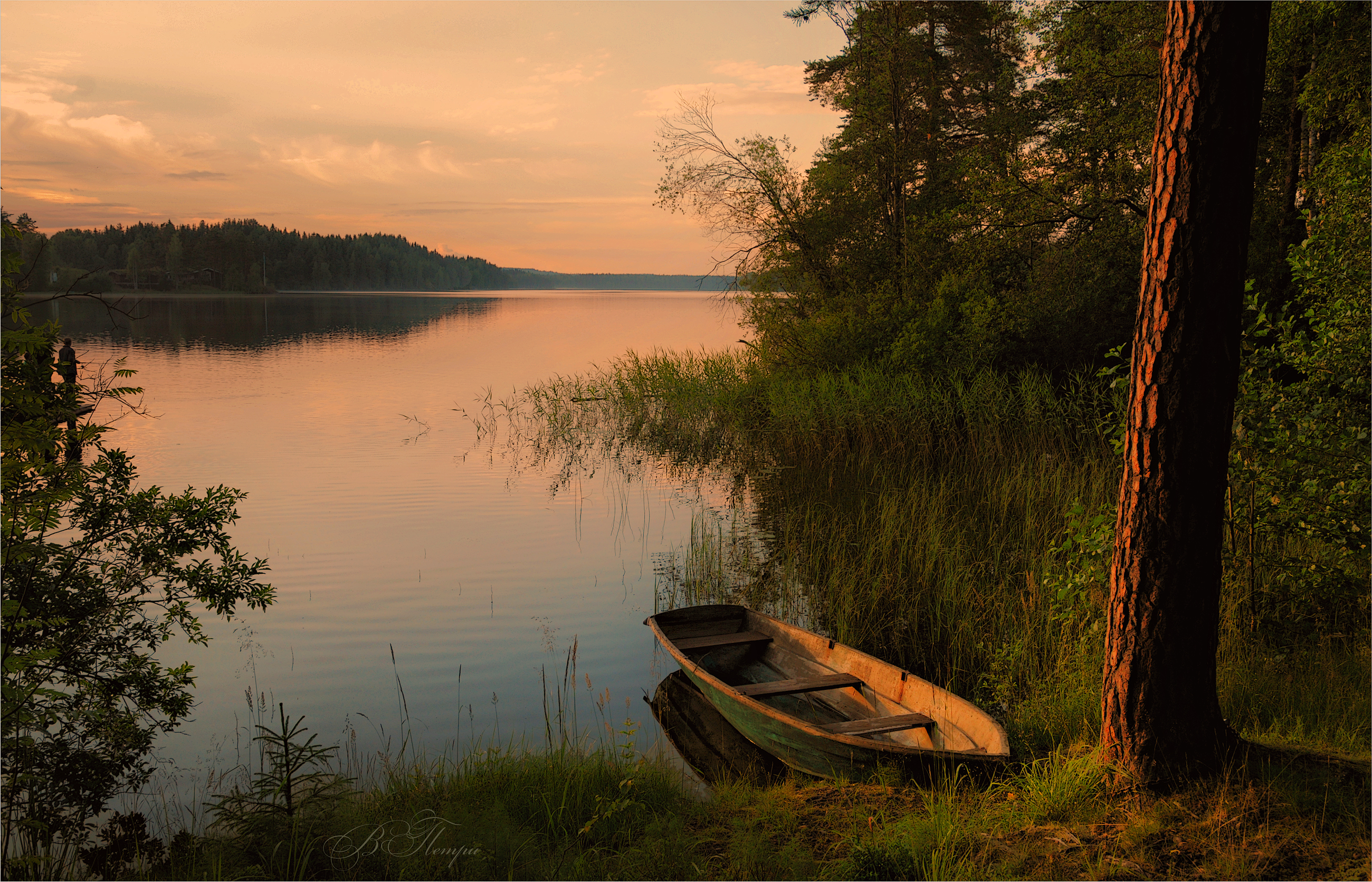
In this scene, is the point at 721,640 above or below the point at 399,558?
above

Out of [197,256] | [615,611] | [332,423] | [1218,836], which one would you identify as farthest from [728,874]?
[197,256]

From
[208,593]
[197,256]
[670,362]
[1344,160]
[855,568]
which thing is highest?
[197,256]

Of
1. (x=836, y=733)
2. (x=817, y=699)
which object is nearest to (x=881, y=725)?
(x=836, y=733)

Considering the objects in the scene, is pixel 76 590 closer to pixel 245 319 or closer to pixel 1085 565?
pixel 1085 565

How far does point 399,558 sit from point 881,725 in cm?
735

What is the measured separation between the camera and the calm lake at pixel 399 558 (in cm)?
707

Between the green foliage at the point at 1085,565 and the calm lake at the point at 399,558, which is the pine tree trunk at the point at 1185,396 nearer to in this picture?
the green foliage at the point at 1085,565

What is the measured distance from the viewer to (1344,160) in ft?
25.0

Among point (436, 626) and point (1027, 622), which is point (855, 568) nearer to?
point (1027, 622)

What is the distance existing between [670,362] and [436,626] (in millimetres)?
15380

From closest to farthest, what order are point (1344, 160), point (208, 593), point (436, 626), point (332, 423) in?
point (208, 593), point (1344, 160), point (436, 626), point (332, 423)

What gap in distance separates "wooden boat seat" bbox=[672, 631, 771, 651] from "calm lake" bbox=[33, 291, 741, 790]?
1.81 feet

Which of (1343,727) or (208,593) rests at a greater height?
(208,593)

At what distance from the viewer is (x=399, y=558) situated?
10.8 meters
